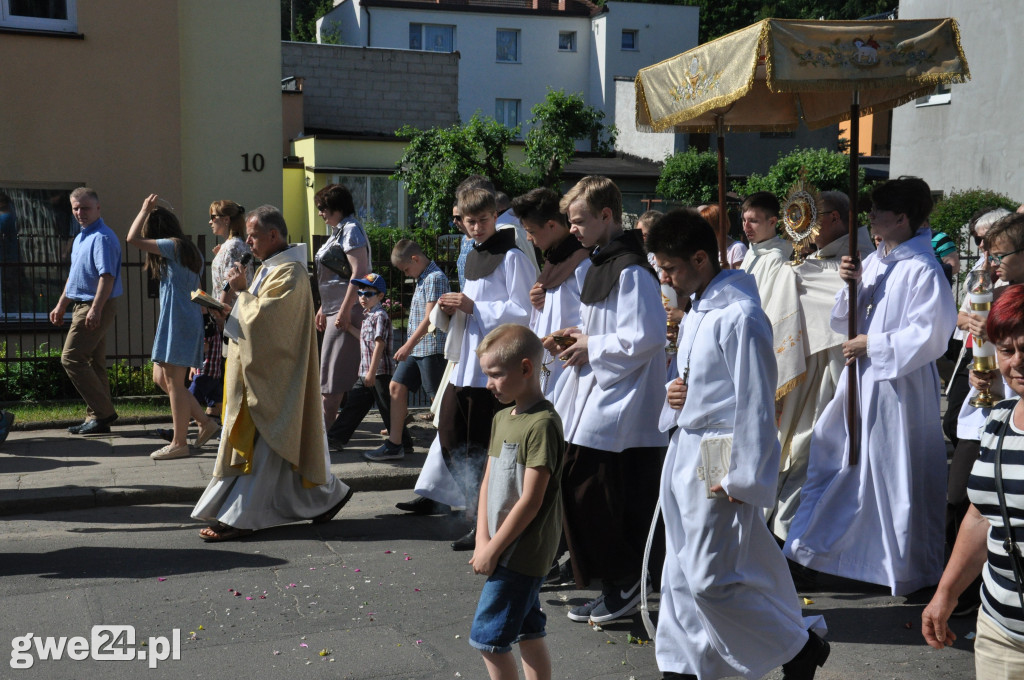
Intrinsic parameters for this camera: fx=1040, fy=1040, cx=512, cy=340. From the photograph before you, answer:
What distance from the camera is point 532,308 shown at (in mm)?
5984

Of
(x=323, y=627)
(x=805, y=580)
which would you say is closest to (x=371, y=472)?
(x=323, y=627)

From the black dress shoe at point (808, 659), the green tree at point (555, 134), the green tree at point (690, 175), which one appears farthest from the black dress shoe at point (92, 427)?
the green tree at point (690, 175)

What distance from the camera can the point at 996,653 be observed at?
108 inches

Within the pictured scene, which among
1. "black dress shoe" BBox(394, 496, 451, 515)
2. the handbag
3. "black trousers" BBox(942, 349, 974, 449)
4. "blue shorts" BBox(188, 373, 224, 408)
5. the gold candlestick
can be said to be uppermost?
the handbag

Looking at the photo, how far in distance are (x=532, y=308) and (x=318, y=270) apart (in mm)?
3097

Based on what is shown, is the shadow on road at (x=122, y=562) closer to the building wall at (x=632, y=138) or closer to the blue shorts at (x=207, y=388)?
the blue shorts at (x=207, y=388)

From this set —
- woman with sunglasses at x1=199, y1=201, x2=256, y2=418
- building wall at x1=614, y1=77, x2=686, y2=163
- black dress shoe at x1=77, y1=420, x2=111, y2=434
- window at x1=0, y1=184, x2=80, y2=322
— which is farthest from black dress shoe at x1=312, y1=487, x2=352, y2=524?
building wall at x1=614, y1=77, x2=686, y2=163

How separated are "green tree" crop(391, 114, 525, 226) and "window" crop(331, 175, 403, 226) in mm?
5817

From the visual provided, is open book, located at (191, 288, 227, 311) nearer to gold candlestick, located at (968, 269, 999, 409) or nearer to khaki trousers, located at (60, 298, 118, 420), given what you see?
khaki trousers, located at (60, 298, 118, 420)

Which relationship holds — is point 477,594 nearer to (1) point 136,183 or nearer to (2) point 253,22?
(1) point 136,183

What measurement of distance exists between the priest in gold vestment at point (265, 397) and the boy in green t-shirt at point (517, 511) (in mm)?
2861

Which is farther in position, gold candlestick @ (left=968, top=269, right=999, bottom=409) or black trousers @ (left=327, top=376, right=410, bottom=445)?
black trousers @ (left=327, top=376, right=410, bottom=445)

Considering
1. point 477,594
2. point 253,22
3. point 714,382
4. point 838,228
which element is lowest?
point 477,594

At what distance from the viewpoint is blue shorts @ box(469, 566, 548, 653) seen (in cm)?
345
